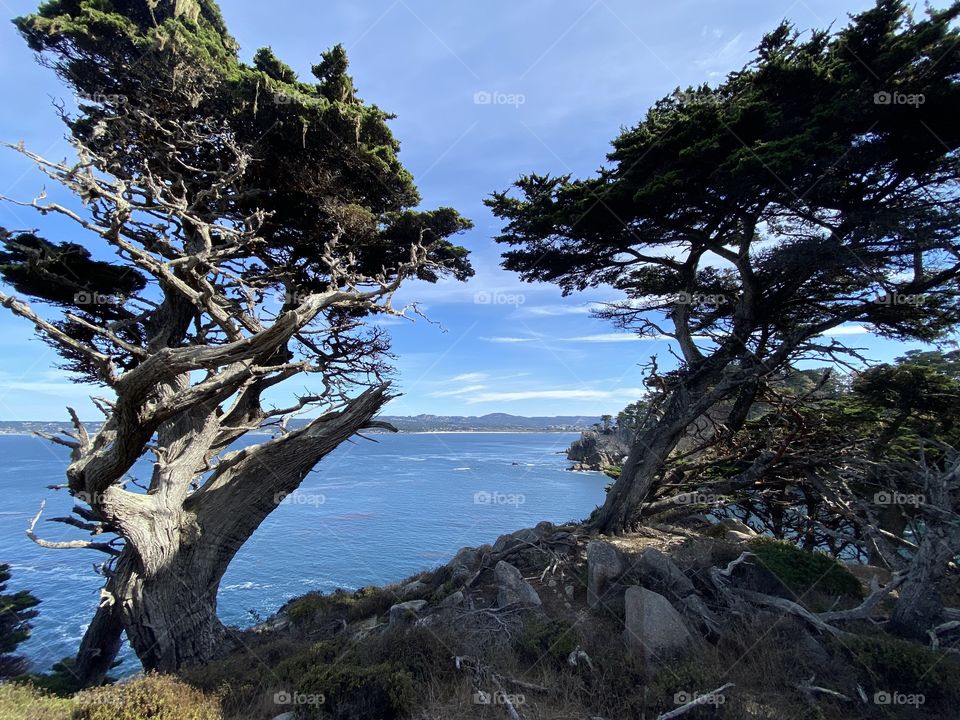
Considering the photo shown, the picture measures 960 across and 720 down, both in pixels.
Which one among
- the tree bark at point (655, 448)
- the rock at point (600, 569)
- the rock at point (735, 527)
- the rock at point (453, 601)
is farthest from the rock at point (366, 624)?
the rock at point (735, 527)

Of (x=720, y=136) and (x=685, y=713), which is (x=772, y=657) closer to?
(x=685, y=713)

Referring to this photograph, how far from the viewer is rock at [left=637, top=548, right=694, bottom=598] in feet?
18.7

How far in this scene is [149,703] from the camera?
4.20 m

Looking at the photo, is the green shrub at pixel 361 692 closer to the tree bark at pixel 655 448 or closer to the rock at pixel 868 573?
the tree bark at pixel 655 448

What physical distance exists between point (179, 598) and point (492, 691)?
4607mm

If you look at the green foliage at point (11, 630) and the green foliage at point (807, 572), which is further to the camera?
the green foliage at point (11, 630)

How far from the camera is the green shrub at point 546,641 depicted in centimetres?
477

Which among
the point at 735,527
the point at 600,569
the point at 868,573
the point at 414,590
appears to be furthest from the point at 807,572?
the point at 414,590

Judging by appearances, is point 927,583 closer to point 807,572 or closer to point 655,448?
point 807,572

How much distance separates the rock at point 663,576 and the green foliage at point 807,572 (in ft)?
4.16

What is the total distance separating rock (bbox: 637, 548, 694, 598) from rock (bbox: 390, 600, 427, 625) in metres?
3.11

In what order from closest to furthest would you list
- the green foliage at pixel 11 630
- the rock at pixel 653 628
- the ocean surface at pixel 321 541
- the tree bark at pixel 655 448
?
the rock at pixel 653 628 → the tree bark at pixel 655 448 → the green foliage at pixel 11 630 → the ocean surface at pixel 321 541

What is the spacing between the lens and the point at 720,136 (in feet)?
21.7

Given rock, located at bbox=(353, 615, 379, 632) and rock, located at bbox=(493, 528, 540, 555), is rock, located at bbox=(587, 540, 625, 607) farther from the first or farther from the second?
rock, located at bbox=(353, 615, 379, 632)
